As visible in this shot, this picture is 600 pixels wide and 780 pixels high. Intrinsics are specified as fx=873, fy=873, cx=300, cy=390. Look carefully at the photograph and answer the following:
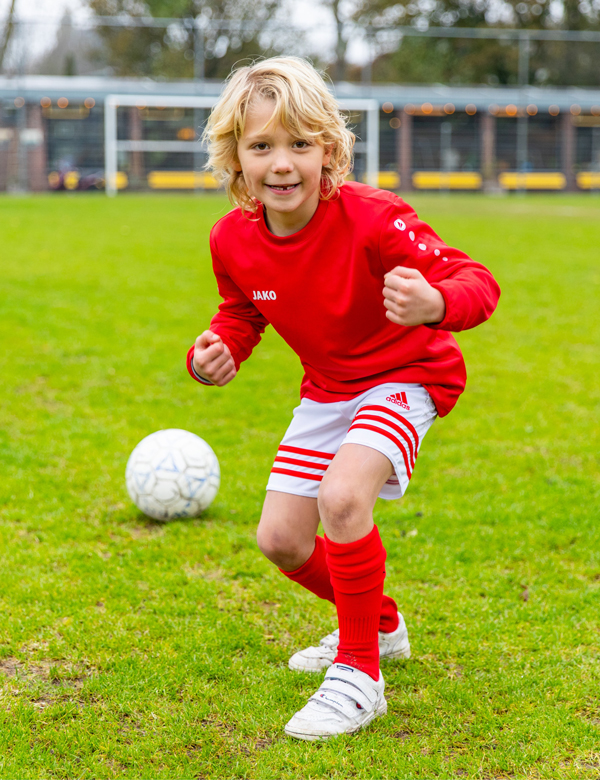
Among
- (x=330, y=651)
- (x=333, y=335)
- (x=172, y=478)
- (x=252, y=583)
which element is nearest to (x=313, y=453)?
(x=333, y=335)

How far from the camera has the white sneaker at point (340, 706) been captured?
217cm

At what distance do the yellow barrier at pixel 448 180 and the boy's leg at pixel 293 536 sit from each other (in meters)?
23.9

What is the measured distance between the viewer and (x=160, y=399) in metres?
5.36

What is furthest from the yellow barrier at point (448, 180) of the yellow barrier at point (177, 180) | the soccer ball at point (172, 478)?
the soccer ball at point (172, 478)

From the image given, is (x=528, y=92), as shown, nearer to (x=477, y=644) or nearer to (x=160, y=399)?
(x=160, y=399)

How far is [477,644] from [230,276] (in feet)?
4.40

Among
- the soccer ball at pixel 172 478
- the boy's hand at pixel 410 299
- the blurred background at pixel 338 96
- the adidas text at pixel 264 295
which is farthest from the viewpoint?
the blurred background at pixel 338 96

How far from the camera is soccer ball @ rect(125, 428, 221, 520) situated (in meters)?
3.54

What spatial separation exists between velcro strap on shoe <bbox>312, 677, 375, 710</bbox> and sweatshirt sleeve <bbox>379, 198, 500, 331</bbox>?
944 millimetres

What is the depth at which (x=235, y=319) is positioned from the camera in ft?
8.70

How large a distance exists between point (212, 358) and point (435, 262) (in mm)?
674

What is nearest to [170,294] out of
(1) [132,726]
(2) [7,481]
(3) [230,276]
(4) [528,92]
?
(2) [7,481]

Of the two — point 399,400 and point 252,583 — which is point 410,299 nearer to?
point 399,400

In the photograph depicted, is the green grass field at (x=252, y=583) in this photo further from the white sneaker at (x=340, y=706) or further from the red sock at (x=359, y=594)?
the red sock at (x=359, y=594)
